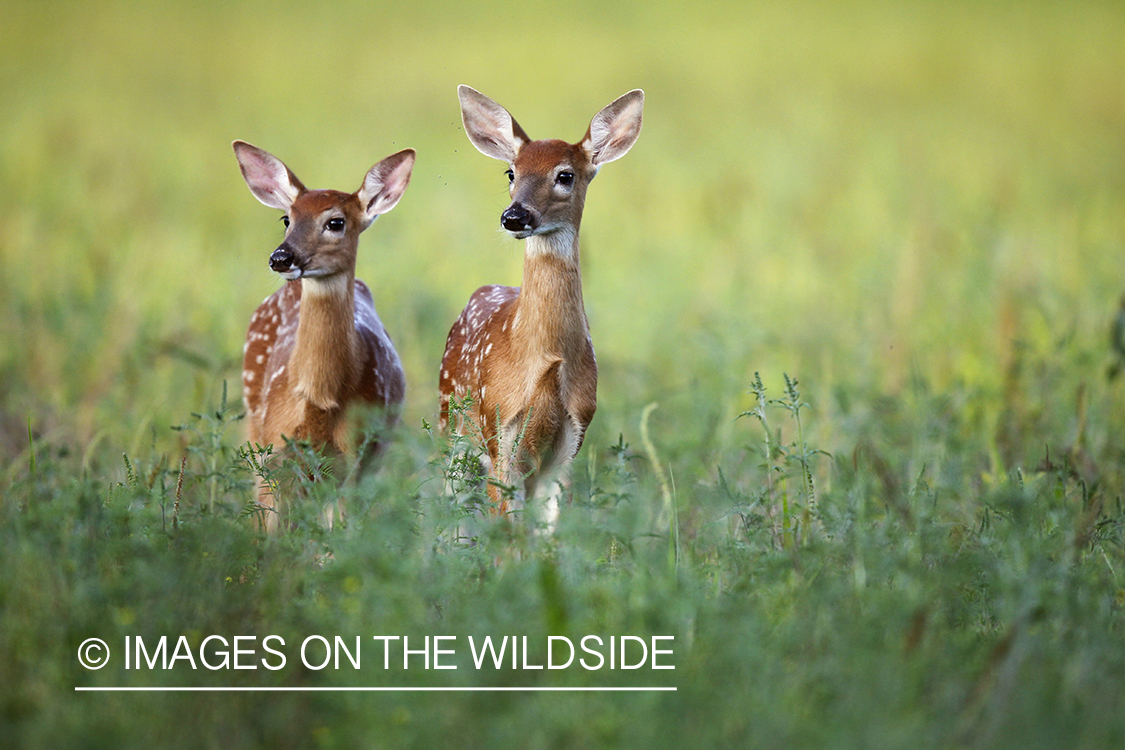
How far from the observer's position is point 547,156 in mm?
5395

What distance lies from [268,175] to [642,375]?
298 cm

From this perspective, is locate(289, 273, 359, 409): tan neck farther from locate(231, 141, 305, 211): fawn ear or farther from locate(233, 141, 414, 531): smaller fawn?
locate(231, 141, 305, 211): fawn ear

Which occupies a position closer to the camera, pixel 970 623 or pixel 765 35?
pixel 970 623

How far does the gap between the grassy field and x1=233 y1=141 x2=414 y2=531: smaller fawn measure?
327 millimetres

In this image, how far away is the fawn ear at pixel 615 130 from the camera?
5.60 metres

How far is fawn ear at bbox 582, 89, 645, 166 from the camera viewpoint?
18.4 feet

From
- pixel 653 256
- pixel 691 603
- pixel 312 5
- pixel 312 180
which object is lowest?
pixel 691 603

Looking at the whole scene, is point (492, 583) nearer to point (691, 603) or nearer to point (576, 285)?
point (691, 603)

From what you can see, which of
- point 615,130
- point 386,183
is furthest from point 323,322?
point 615,130

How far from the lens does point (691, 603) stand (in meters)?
3.69

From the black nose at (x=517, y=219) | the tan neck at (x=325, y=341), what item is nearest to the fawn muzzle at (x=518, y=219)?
the black nose at (x=517, y=219)

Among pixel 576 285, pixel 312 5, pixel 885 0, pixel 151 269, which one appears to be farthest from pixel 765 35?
pixel 576 285

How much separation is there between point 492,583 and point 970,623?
163 cm

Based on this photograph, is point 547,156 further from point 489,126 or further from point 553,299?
point 553,299
